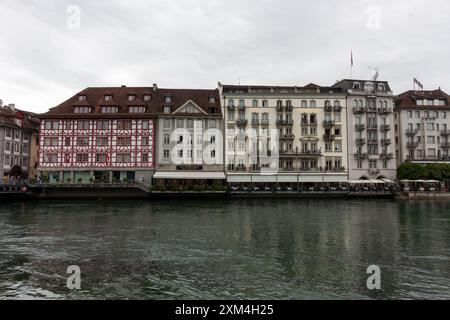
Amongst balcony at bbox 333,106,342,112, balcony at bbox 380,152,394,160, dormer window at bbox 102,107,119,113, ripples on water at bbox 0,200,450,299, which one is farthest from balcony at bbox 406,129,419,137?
dormer window at bbox 102,107,119,113

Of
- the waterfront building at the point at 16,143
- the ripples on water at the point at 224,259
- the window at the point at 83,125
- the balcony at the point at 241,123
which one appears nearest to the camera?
the ripples on water at the point at 224,259

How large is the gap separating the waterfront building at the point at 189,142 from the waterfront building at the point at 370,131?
26018mm

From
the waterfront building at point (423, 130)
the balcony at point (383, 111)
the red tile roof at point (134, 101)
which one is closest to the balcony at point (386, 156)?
the waterfront building at point (423, 130)

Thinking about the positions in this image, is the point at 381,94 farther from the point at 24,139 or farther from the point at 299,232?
the point at 24,139

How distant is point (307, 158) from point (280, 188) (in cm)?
1030

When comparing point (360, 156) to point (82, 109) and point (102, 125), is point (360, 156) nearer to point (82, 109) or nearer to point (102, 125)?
point (102, 125)

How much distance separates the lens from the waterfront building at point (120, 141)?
67375 mm

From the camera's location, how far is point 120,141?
6819 cm

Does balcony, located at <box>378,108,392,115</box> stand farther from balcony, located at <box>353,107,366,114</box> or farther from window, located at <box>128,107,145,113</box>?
window, located at <box>128,107,145,113</box>

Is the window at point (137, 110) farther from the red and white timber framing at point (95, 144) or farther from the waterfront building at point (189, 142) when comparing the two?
the waterfront building at point (189, 142)

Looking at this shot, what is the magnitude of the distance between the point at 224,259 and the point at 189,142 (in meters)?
52.5
